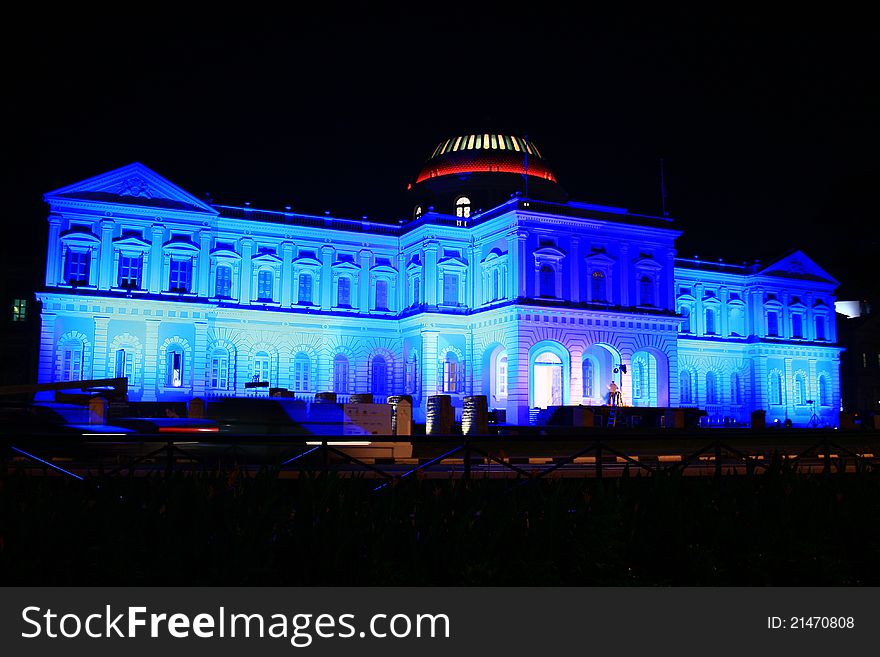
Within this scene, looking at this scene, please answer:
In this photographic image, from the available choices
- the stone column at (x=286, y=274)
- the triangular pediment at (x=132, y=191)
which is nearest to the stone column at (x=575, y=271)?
the stone column at (x=286, y=274)

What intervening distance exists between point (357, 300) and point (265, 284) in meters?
5.86

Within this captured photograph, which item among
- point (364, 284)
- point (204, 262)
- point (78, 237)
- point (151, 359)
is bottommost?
point (151, 359)

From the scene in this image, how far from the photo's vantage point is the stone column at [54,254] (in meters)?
49.9

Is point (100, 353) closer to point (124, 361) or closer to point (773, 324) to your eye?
point (124, 361)

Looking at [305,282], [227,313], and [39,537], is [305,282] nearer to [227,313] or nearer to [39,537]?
[227,313]

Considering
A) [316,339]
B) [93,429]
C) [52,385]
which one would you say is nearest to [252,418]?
[93,429]

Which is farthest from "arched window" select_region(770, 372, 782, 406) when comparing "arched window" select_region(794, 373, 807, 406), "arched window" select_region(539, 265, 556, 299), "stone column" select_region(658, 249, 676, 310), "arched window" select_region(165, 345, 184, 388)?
"arched window" select_region(165, 345, 184, 388)

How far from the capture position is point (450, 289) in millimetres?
57000

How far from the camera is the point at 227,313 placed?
5581cm

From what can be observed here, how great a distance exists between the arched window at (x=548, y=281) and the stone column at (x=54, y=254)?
25988 mm

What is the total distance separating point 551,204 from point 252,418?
3451cm

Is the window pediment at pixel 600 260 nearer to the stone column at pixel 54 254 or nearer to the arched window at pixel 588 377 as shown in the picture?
the arched window at pixel 588 377

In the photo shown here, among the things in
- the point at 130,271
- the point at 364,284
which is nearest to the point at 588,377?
the point at 364,284

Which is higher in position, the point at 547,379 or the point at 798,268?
the point at 798,268
